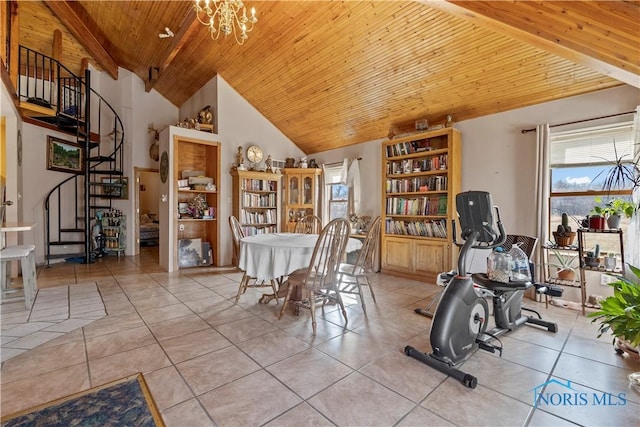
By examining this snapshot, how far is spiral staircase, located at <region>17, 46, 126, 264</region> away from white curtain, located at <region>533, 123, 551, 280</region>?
7.21 m

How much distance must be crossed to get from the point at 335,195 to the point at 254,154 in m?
1.83

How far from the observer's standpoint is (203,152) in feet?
17.5

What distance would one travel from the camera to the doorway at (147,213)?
21.4 feet

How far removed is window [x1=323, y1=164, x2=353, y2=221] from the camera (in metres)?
5.69

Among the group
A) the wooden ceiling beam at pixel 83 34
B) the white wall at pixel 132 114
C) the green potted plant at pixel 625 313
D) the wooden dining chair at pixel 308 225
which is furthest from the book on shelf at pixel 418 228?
the wooden ceiling beam at pixel 83 34

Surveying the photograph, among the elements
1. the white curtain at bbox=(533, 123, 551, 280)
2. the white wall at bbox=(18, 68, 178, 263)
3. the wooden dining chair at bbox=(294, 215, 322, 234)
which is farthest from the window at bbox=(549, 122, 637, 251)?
the white wall at bbox=(18, 68, 178, 263)

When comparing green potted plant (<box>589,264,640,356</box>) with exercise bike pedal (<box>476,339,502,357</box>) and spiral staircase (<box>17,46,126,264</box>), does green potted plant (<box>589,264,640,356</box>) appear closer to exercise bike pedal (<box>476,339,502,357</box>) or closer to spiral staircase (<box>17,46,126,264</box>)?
exercise bike pedal (<box>476,339,502,357</box>)

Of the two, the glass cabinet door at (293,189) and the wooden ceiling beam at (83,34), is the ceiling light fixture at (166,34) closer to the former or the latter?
the wooden ceiling beam at (83,34)

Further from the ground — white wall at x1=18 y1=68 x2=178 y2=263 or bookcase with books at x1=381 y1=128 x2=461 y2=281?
white wall at x1=18 y1=68 x2=178 y2=263

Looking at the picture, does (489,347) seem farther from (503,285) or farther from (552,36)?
(552,36)

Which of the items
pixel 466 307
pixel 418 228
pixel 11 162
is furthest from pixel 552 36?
pixel 11 162

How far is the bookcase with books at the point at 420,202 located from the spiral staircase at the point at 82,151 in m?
5.60

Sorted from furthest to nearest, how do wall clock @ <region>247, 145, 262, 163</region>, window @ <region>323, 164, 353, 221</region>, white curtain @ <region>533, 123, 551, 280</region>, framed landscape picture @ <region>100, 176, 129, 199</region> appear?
framed landscape picture @ <region>100, 176, 129, 199</region> → window @ <region>323, 164, 353, 221</region> → wall clock @ <region>247, 145, 262, 163</region> → white curtain @ <region>533, 123, 551, 280</region>

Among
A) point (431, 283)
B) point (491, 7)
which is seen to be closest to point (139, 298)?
point (431, 283)
